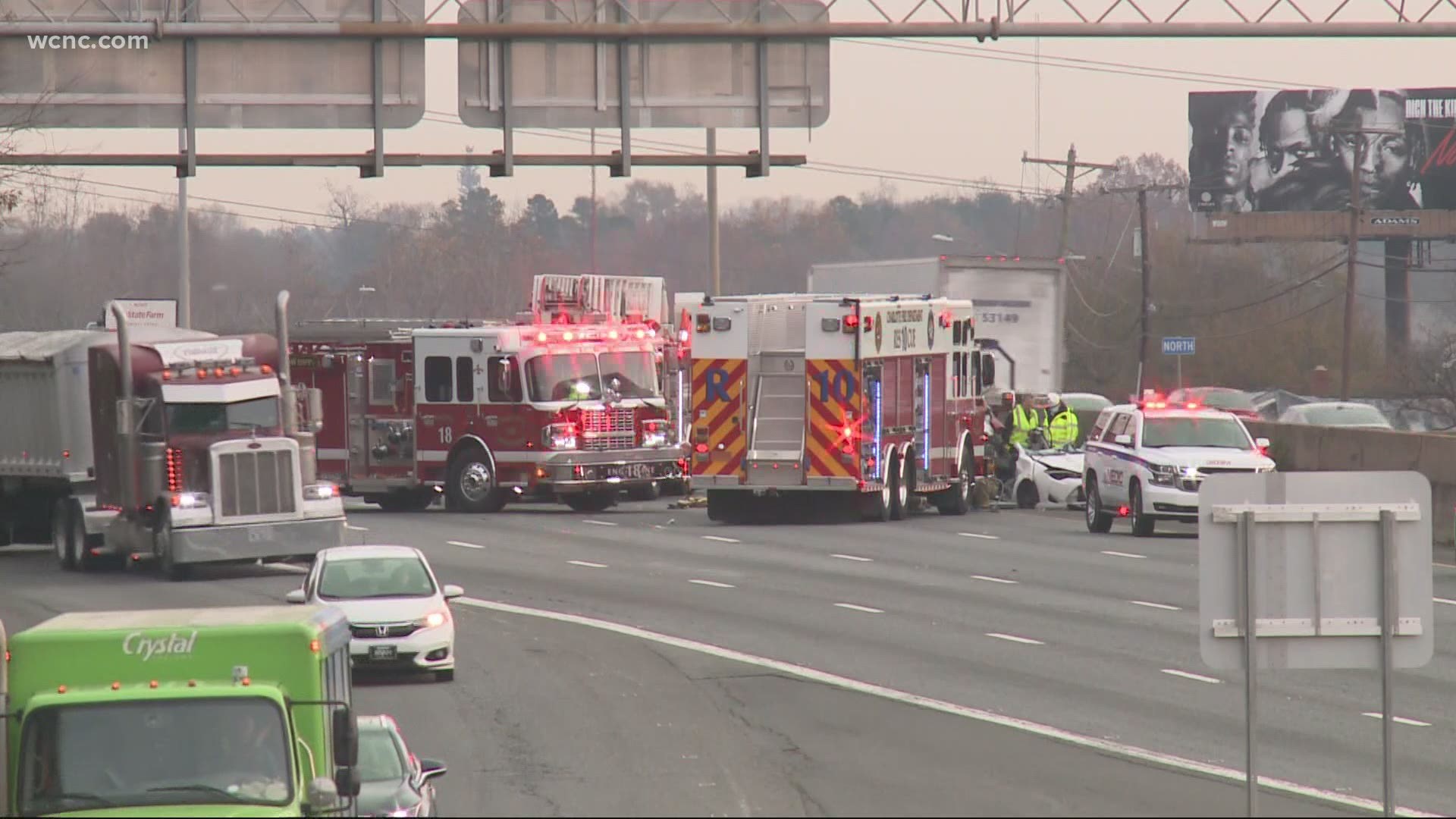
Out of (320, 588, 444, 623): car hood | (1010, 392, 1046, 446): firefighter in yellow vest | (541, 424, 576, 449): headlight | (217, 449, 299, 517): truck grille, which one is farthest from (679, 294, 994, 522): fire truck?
(320, 588, 444, 623): car hood

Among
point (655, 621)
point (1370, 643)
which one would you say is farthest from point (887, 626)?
point (1370, 643)

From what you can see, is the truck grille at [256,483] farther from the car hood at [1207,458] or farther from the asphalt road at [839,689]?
the car hood at [1207,458]

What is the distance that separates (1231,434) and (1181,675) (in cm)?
1303

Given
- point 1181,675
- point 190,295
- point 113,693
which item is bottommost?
point 1181,675

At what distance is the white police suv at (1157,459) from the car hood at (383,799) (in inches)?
767

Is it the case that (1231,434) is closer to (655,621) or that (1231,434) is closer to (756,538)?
(756,538)

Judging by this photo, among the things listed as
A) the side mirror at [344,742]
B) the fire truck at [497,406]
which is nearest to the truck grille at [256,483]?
the fire truck at [497,406]

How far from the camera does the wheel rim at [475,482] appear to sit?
33.9 meters

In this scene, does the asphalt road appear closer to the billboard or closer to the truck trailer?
the truck trailer

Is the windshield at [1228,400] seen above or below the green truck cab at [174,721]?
above

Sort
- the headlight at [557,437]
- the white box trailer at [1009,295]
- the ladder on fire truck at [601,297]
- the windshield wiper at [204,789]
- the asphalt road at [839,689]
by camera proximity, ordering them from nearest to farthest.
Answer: the windshield wiper at [204,789], the asphalt road at [839,689], the headlight at [557,437], the ladder on fire truck at [601,297], the white box trailer at [1009,295]

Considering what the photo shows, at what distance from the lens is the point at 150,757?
873cm

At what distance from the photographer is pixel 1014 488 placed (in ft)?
123
